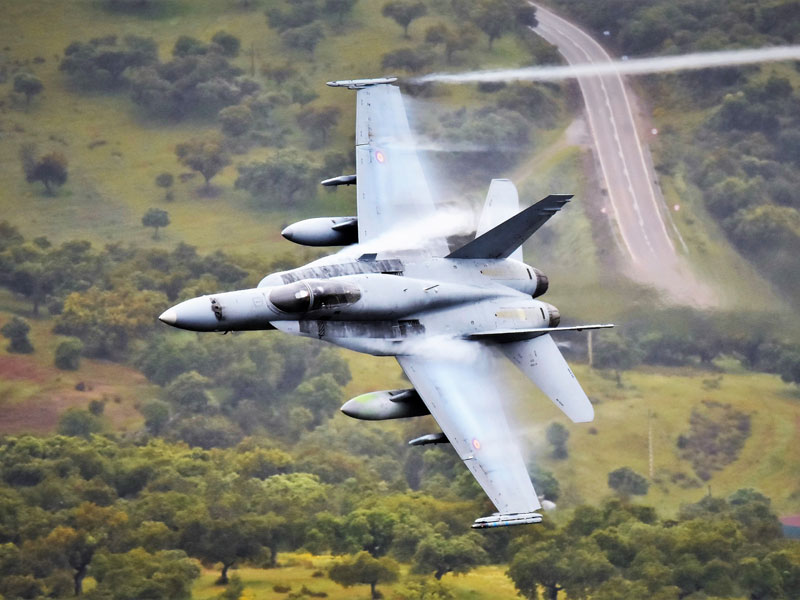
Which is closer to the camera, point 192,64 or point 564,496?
point 564,496

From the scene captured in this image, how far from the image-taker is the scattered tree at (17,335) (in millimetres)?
82625

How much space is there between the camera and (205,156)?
94062 millimetres

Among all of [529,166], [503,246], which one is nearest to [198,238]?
[529,166]

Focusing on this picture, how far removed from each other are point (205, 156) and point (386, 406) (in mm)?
60566

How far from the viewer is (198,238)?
88.0 meters

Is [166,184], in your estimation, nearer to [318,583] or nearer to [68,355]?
[68,355]

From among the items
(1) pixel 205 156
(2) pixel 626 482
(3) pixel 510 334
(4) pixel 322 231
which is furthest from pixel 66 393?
(3) pixel 510 334

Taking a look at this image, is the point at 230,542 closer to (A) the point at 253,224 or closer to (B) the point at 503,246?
(A) the point at 253,224

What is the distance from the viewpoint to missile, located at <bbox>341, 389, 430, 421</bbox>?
116 feet

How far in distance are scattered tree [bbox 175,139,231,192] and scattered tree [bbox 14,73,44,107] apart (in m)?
12.2

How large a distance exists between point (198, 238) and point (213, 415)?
10944mm

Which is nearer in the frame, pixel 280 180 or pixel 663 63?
pixel 663 63

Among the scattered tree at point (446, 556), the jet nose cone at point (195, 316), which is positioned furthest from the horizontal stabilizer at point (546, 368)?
the scattered tree at point (446, 556)

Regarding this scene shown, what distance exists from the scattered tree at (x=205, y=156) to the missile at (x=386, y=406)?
2283 inches
